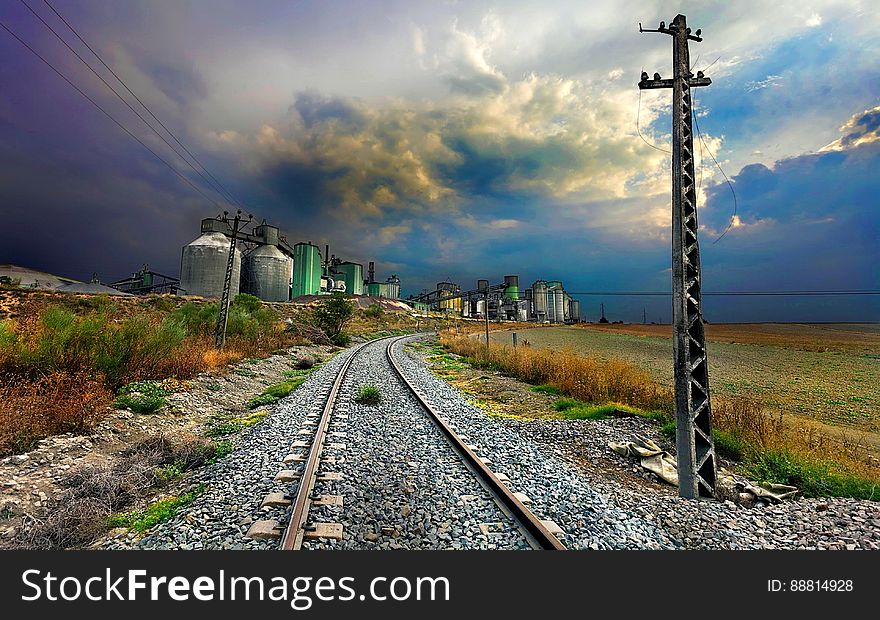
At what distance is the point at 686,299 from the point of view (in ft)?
18.8

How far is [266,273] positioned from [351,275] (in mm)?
29041

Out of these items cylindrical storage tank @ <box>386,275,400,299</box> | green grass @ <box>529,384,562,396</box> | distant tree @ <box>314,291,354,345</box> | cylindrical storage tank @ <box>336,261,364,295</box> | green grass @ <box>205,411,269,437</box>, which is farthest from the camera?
cylindrical storage tank @ <box>386,275,400,299</box>

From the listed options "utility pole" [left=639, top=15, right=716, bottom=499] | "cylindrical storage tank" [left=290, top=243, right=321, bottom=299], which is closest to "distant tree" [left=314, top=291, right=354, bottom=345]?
"utility pole" [left=639, top=15, right=716, bottom=499]

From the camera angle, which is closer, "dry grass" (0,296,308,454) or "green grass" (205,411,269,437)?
"dry grass" (0,296,308,454)

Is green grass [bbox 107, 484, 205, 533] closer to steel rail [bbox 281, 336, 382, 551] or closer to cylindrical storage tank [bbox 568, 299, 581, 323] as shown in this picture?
steel rail [bbox 281, 336, 382, 551]

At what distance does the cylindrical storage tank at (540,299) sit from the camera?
94.2 meters

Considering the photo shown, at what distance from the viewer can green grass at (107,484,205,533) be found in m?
4.15

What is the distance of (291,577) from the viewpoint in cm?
301

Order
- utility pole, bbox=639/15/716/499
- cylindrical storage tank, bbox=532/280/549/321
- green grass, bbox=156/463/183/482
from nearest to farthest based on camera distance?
utility pole, bbox=639/15/716/499
green grass, bbox=156/463/183/482
cylindrical storage tank, bbox=532/280/549/321

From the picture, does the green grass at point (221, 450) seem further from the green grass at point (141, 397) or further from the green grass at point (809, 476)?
the green grass at point (809, 476)

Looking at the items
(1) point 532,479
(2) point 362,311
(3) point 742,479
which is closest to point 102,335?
(1) point 532,479

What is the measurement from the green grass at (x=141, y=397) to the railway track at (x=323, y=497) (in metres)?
3.67

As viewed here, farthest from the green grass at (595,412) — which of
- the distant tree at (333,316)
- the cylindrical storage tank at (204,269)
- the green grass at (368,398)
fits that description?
the cylindrical storage tank at (204,269)

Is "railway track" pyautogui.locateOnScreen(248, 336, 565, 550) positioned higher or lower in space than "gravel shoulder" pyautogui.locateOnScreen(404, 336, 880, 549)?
higher
